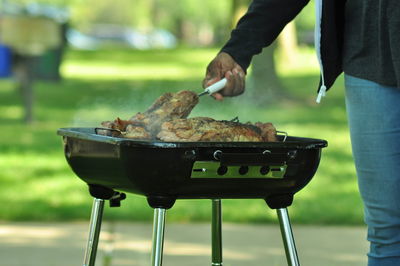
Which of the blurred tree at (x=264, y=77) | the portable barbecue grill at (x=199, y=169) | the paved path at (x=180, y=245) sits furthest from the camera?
the blurred tree at (x=264, y=77)

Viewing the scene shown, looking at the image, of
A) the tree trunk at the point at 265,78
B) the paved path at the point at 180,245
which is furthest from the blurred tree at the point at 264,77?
the paved path at the point at 180,245

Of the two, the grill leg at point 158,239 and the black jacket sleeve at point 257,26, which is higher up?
the black jacket sleeve at point 257,26

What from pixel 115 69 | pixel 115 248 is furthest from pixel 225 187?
pixel 115 69

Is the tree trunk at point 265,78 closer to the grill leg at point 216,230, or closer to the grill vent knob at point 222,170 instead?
the grill leg at point 216,230

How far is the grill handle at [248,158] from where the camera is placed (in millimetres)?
3199

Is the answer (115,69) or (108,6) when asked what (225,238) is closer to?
(115,69)

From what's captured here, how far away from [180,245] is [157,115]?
7.97 feet

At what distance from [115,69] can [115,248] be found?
58.3 feet

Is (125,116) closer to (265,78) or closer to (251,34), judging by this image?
(251,34)

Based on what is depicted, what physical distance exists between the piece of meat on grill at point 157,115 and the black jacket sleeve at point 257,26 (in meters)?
0.23

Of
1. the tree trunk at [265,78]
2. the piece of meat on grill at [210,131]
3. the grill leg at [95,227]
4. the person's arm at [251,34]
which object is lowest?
the grill leg at [95,227]

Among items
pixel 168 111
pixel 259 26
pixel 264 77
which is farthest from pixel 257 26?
pixel 264 77

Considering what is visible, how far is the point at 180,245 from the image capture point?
5887 millimetres

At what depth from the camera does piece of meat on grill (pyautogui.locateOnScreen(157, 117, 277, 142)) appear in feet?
10.9
